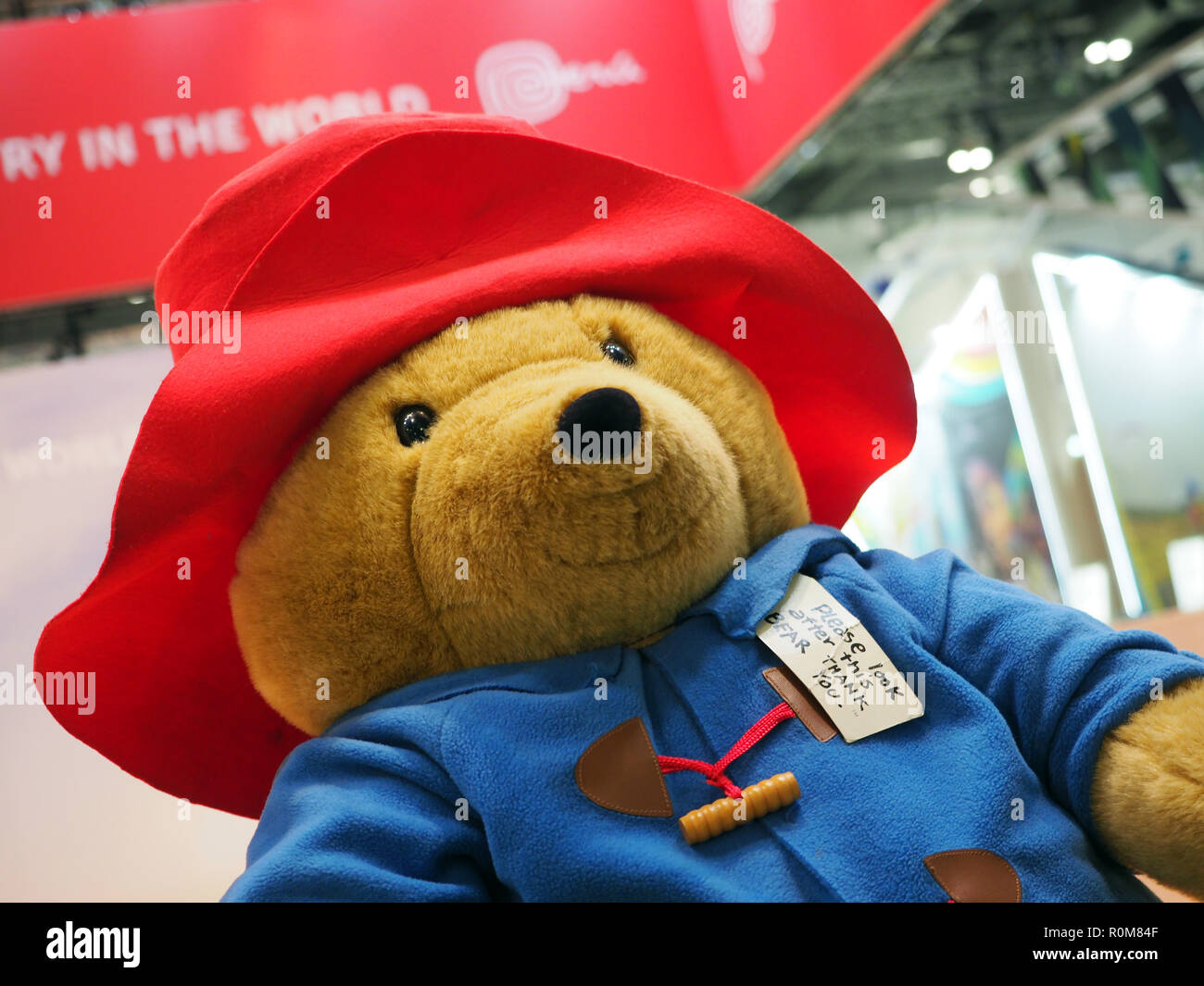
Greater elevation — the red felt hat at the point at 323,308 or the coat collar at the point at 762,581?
the red felt hat at the point at 323,308

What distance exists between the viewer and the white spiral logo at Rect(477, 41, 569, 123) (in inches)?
76.2

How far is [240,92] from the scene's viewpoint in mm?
1910

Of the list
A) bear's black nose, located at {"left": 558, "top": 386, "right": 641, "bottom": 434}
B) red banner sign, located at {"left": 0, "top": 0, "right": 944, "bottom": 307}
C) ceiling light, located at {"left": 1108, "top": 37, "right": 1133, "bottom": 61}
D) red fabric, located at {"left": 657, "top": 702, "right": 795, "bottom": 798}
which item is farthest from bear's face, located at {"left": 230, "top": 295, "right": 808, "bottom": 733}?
ceiling light, located at {"left": 1108, "top": 37, "right": 1133, "bottom": 61}

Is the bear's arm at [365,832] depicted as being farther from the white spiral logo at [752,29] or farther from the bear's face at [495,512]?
the white spiral logo at [752,29]

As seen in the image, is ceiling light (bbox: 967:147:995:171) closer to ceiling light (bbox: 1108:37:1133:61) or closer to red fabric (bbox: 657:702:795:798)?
ceiling light (bbox: 1108:37:1133:61)

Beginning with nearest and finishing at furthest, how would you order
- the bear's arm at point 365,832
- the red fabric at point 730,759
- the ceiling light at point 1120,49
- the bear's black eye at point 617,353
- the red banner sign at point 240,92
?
the bear's arm at point 365,832, the red fabric at point 730,759, the bear's black eye at point 617,353, the red banner sign at point 240,92, the ceiling light at point 1120,49

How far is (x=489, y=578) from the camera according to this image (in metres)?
0.76

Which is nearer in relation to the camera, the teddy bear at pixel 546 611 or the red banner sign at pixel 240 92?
the teddy bear at pixel 546 611

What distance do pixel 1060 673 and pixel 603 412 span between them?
380mm

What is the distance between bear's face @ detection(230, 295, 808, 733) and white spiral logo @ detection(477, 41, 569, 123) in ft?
4.01

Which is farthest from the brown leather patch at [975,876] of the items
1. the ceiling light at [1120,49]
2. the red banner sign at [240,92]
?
the ceiling light at [1120,49]

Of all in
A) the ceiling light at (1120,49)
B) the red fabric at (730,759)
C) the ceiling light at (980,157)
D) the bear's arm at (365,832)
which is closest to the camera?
the bear's arm at (365,832)

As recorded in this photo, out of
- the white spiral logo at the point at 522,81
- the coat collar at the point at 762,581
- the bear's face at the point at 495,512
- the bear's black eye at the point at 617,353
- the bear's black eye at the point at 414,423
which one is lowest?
the coat collar at the point at 762,581

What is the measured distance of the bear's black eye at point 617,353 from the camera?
854 mm
